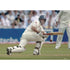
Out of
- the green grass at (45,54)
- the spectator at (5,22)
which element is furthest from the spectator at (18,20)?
the green grass at (45,54)

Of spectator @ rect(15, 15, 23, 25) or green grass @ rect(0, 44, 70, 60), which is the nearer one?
green grass @ rect(0, 44, 70, 60)

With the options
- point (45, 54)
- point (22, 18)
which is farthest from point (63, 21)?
point (22, 18)

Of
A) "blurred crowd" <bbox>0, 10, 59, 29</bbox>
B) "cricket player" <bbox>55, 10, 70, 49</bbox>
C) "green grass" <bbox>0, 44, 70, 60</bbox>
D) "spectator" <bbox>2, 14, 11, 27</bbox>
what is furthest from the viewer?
"spectator" <bbox>2, 14, 11, 27</bbox>

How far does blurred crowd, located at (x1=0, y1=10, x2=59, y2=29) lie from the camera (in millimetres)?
16016

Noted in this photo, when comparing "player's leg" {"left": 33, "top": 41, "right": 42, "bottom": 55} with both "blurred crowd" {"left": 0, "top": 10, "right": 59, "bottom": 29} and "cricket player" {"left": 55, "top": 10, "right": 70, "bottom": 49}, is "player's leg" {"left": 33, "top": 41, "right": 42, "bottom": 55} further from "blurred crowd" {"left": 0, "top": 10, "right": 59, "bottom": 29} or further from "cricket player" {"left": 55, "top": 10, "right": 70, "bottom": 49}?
"blurred crowd" {"left": 0, "top": 10, "right": 59, "bottom": 29}

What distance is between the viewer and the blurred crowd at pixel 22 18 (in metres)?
16.0

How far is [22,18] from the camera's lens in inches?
642

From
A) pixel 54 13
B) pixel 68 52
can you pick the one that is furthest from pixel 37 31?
pixel 54 13

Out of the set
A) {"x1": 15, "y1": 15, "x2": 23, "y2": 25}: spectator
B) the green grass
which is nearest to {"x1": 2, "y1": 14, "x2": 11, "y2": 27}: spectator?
{"x1": 15, "y1": 15, "x2": 23, "y2": 25}: spectator

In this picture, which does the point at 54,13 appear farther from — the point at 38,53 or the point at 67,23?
the point at 38,53

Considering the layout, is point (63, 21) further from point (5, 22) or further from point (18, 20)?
point (5, 22)

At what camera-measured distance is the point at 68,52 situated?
1423 centimetres

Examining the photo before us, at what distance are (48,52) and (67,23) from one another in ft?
5.34

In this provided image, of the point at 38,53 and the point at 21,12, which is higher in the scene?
the point at 21,12
